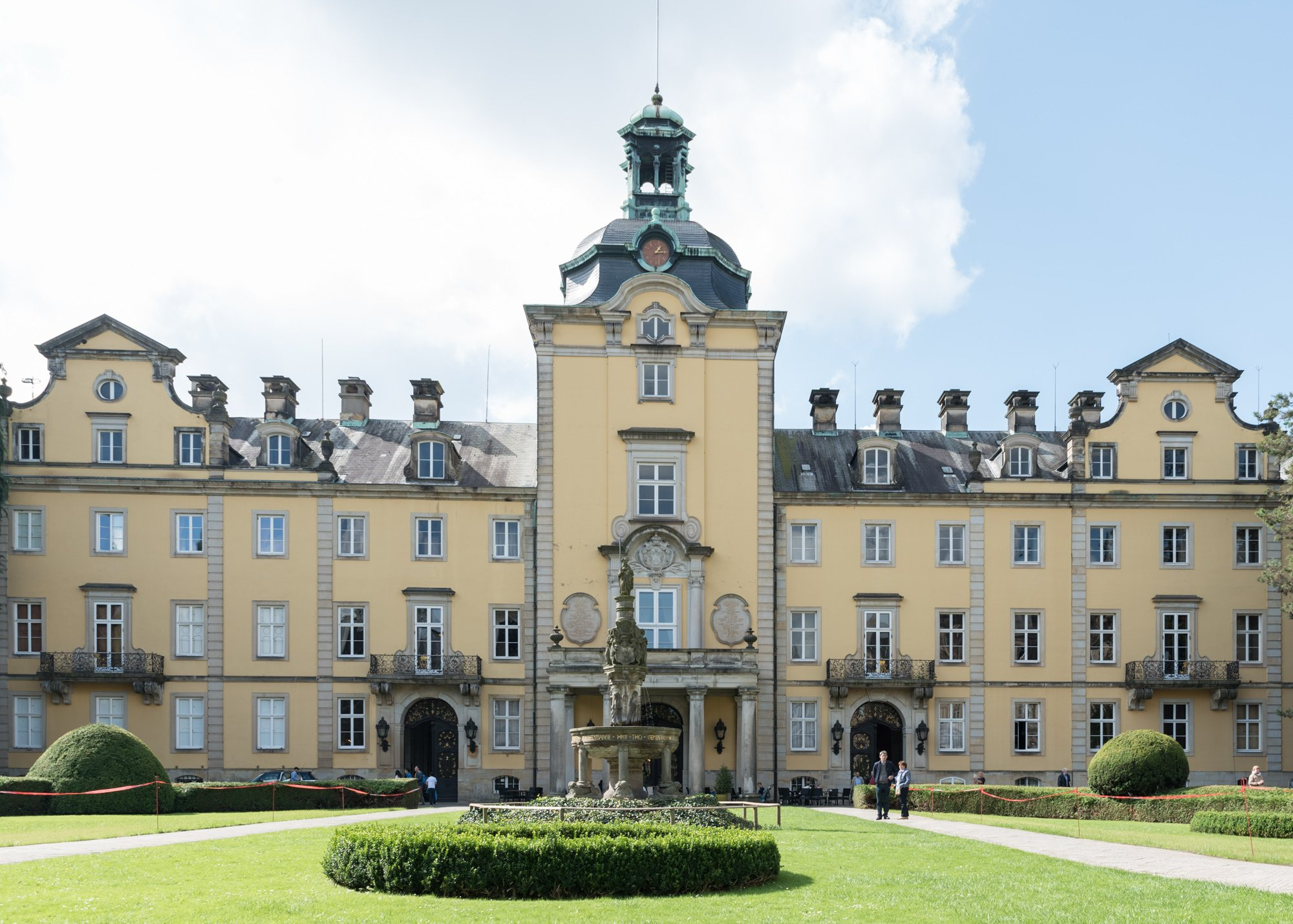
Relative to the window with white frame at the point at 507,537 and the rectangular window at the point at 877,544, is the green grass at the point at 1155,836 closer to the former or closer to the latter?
the rectangular window at the point at 877,544

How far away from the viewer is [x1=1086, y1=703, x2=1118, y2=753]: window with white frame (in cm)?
4606

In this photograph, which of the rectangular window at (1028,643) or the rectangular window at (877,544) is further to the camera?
the rectangular window at (877,544)

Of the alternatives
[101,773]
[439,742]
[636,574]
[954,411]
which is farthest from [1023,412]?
[101,773]

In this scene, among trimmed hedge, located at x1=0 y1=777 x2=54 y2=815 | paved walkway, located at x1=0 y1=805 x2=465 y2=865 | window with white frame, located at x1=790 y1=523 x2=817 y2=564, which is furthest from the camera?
window with white frame, located at x1=790 y1=523 x2=817 y2=564

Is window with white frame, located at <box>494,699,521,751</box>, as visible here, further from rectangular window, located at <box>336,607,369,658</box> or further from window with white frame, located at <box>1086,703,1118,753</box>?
window with white frame, located at <box>1086,703,1118,753</box>

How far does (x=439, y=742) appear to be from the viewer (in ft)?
150

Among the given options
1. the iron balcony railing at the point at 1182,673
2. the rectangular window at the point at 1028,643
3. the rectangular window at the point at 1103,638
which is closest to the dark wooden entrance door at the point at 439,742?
the rectangular window at the point at 1028,643

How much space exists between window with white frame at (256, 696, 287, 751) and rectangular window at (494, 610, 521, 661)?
291 inches

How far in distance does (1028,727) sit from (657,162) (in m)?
24.4

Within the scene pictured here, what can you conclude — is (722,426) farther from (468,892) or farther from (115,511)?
(468,892)

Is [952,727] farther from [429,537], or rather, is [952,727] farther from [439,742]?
[429,537]

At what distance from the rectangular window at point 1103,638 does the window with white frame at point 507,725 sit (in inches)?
786

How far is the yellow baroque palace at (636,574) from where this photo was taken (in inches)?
1772

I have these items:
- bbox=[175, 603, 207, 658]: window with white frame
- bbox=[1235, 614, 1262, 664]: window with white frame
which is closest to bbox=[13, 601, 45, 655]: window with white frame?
bbox=[175, 603, 207, 658]: window with white frame
